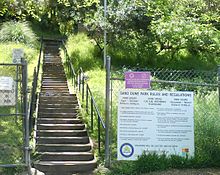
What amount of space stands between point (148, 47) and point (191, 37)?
10.1ft

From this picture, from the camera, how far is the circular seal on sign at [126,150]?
25.2ft

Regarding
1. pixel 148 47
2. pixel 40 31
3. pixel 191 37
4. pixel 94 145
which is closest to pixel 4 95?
pixel 94 145

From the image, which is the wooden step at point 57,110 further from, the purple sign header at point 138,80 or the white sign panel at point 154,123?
the purple sign header at point 138,80

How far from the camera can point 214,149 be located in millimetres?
8031

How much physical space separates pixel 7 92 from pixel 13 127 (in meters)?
3.65

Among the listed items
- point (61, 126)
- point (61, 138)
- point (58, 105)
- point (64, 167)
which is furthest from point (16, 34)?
point (64, 167)

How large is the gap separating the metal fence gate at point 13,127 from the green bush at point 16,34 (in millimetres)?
12931

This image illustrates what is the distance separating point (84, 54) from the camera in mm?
20781

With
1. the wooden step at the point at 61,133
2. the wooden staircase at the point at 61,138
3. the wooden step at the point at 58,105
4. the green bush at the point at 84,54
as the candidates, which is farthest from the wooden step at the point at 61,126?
the green bush at the point at 84,54

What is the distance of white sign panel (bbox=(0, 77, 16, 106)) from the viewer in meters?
6.93

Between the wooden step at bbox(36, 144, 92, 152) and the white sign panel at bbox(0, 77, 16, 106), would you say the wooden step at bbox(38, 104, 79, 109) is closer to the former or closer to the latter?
the wooden step at bbox(36, 144, 92, 152)

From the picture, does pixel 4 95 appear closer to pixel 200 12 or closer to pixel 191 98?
pixel 191 98

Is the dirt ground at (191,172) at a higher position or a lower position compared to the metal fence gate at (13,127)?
lower

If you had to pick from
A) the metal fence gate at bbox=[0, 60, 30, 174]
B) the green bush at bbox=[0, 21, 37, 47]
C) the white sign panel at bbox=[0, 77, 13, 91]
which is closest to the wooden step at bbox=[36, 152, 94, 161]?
the metal fence gate at bbox=[0, 60, 30, 174]
